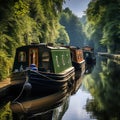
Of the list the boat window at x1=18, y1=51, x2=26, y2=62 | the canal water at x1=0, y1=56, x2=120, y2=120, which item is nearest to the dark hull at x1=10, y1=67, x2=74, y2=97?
the canal water at x1=0, y1=56, x2=120, y2=120

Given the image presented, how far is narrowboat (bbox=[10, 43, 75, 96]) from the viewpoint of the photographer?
711 inches

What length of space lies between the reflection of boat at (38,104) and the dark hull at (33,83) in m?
0.50

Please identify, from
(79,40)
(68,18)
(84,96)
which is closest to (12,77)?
(84,96)

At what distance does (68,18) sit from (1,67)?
10668 cm

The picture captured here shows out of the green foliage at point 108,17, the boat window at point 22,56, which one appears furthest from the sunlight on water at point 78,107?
the green foliage at point 108,17

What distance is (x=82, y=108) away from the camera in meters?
16.3

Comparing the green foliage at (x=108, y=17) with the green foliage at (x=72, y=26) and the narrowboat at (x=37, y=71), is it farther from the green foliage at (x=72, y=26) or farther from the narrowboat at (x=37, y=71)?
the green foliage at (x=72, y=26)

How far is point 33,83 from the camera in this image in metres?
18.0

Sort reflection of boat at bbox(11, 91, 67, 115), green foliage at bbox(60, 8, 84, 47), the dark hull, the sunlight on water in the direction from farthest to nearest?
green foliage at bbox(60, 8, 84, 47) → the dark hull → reflection of boat at bbox(11, 91, 67, 115) → the sunlight on water

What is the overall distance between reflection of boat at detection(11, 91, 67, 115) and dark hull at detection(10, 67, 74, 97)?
50 centimetres

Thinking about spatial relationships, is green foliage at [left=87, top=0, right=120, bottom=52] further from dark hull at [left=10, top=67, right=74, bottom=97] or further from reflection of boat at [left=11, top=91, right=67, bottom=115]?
reflection of boat at [left=11, top=91, right=67, bottom=115]

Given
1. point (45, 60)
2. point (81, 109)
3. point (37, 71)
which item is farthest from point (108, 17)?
point (81, 109)

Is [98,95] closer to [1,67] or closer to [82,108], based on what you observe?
[82,108]

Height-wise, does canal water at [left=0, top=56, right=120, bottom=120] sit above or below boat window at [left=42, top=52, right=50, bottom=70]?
below
